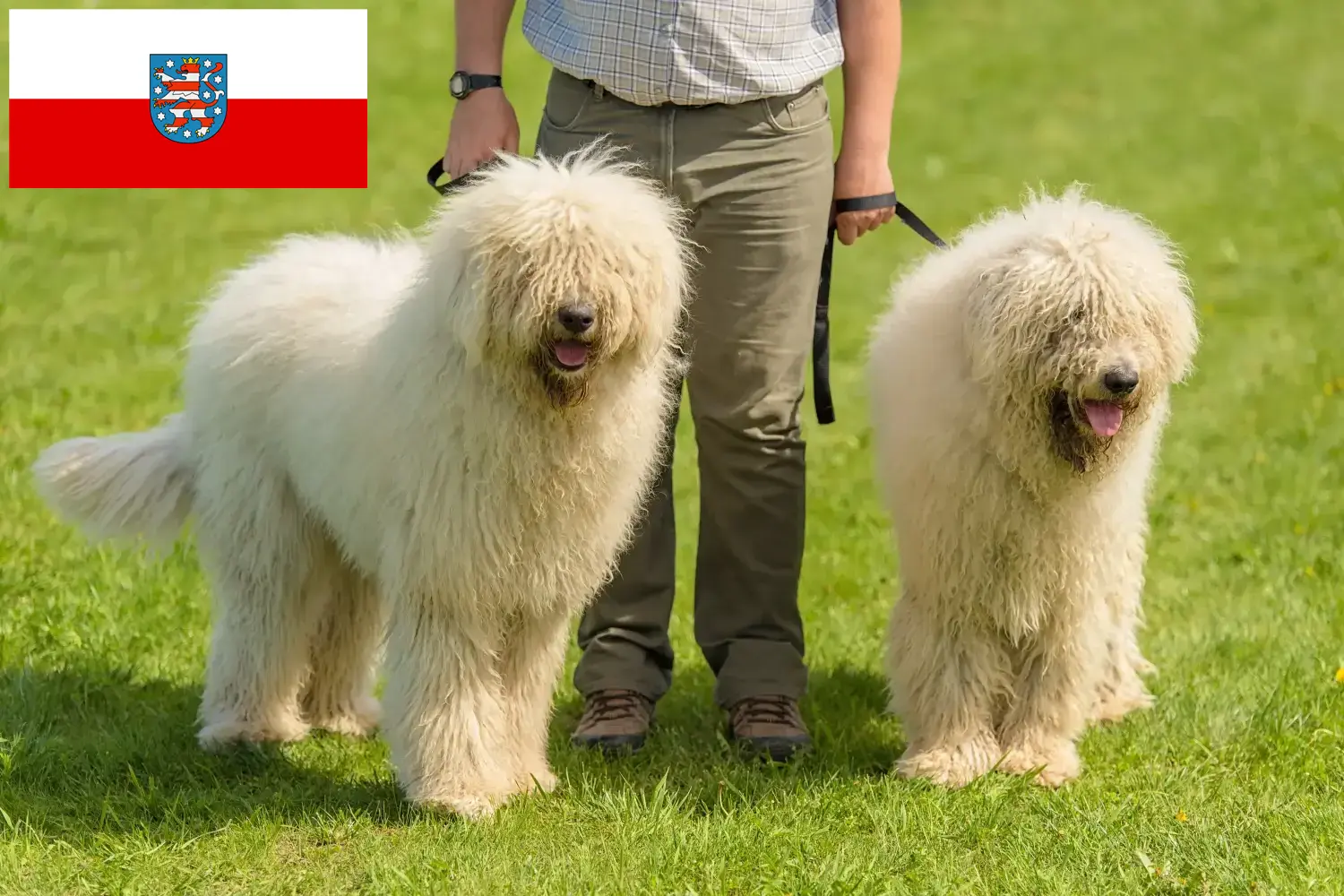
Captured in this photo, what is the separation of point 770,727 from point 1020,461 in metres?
1.19

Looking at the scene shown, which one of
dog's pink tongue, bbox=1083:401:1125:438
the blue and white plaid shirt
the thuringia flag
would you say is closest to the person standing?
the blue and white plaid shirt

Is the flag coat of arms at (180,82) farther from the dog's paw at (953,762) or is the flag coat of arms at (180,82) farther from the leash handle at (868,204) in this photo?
the dog's paw at (953,762)

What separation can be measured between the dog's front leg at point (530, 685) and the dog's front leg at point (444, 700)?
0.43 ft

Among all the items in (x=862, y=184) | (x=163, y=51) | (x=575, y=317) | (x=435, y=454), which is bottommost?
(x=435, y=454)

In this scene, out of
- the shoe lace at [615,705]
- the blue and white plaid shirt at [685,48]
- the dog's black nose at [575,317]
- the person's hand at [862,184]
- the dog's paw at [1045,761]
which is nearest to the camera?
the dog's black nose at [575,317]

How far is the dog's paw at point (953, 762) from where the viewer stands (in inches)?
183

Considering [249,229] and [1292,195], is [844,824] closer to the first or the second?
[249,229]

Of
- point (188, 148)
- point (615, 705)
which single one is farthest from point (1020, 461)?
point (188, 148)

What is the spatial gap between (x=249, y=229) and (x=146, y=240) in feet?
2.64

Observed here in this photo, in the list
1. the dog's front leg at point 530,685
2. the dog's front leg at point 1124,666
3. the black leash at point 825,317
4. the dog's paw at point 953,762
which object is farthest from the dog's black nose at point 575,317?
the dog's front leg at point 1124,666

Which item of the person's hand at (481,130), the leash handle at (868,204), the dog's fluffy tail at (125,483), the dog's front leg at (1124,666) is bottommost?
the dog's front leg at (1124,666)

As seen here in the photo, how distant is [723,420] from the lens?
484cm

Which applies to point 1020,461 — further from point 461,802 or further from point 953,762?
point 461,802

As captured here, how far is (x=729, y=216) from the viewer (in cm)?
462
